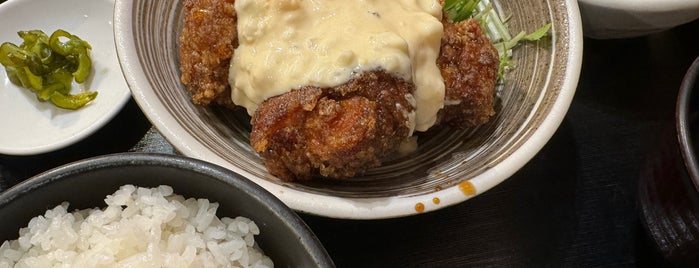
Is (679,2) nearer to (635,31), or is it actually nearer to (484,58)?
(635,31)

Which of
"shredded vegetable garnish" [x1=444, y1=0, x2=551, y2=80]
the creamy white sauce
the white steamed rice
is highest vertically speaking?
the creamy white sauce

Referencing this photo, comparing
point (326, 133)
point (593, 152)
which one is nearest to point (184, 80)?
point (326, 133)

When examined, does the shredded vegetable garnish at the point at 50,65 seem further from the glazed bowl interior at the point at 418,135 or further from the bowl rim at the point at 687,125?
the bowl rim at the point at 687,125

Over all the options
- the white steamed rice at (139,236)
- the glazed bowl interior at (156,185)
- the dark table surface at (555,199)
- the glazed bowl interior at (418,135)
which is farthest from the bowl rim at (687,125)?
the white steamed rice at (139,236)

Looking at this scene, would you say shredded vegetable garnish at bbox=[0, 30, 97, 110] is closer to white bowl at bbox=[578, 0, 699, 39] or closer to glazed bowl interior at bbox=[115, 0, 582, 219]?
glazed bowl interior at bbox=[115, 0, 582, 219]

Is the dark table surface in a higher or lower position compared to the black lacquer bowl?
lower

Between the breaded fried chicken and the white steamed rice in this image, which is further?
the breaded fried chicken

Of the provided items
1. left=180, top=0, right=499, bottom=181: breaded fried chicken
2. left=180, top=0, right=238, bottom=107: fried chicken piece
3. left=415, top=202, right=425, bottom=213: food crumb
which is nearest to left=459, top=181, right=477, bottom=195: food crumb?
left=415, top=202, right=425, bottom=213: food crumb
